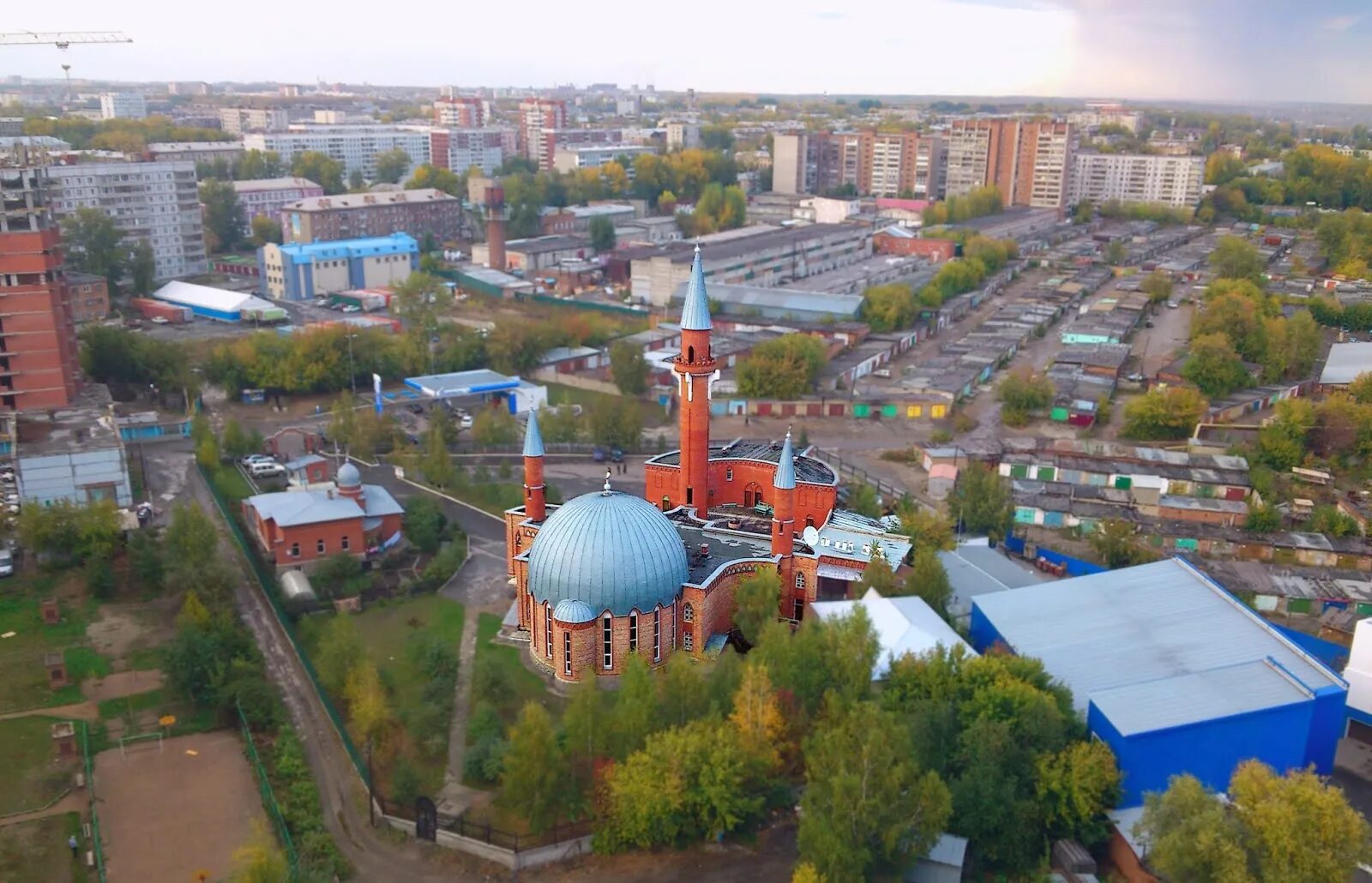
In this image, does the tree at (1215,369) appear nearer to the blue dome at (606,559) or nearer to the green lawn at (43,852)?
the blue dome at (606,559)

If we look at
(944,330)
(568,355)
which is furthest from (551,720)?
(944,330)

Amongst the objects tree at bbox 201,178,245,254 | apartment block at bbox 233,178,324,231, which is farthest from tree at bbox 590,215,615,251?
tree at bbox 201,178,245,254

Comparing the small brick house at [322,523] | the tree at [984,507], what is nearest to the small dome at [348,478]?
the small brick house at [322,523]

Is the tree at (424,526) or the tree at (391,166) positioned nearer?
the tree at (424,526)

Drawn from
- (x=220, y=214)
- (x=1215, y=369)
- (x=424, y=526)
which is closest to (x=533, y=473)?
(x=424, y=526)

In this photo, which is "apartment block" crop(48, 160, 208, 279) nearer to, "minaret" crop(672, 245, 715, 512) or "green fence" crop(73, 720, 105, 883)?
"green fence" crop(73, 720, 105, 883)
